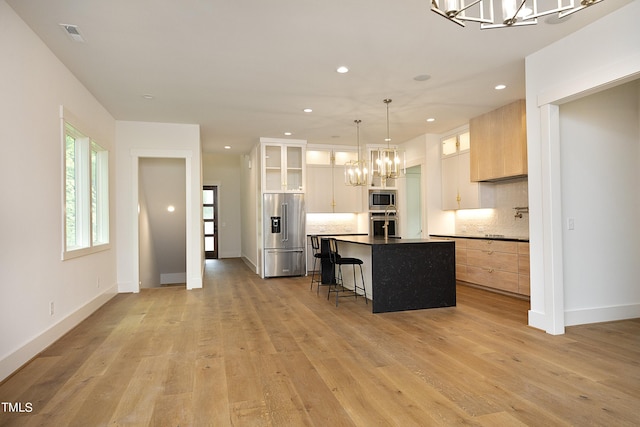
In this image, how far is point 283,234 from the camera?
25.0 feet

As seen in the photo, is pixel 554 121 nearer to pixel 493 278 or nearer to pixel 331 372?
pixel 493 278

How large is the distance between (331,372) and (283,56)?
299 cm

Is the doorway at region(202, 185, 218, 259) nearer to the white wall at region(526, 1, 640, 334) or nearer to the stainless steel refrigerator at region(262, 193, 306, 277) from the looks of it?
the stainless steel refrigerator at region(262, 193, 306, 277)

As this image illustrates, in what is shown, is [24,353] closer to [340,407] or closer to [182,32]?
[340,407]

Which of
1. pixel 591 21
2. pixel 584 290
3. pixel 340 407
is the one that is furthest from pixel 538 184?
pixel 340 407

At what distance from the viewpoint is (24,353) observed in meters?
3.08

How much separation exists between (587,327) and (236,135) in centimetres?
613

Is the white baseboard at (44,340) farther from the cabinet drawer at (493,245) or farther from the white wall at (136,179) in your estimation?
the cabinet drawer at (493,245)

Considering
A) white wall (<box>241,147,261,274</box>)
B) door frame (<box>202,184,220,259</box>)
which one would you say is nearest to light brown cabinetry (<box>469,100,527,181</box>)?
white wall (<box>241,147,261,274</box>)

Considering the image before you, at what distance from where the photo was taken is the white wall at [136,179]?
6.15 metres

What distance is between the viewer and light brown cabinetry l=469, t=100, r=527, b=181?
5.27m

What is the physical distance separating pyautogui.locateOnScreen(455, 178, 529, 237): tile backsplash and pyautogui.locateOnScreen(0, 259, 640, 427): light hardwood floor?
1736 mm

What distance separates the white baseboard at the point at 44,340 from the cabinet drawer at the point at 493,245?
552 cm

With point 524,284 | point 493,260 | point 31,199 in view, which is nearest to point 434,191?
point 493,260
